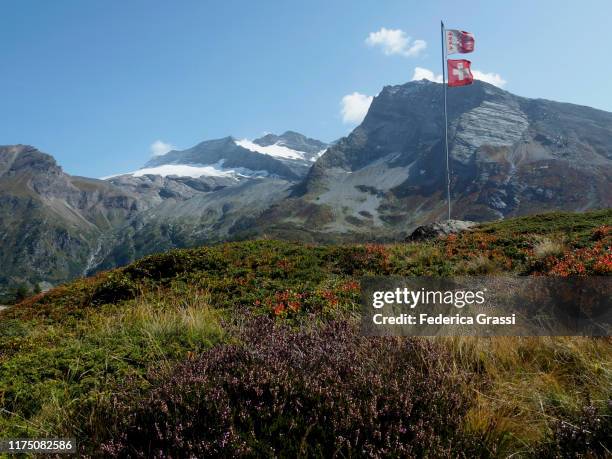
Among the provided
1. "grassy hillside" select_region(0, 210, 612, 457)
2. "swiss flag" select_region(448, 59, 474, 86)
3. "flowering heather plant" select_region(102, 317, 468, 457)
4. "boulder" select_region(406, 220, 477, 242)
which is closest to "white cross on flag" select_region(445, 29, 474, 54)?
"swiss flag" select_region(448, 59, 474, 86)

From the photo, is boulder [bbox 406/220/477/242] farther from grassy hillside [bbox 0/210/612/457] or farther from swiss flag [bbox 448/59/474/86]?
grassy hillside [bbox 0/210/612/457]

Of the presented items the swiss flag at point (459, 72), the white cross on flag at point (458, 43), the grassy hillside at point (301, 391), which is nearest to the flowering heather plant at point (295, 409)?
the grassy hillside at point (301, 391)

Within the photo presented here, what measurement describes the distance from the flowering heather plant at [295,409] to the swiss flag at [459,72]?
104ft

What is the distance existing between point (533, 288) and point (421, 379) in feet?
16.1

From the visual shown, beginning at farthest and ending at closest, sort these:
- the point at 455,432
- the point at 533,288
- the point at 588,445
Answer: the point at 533,288
the point at 455,432
the point at 588,445

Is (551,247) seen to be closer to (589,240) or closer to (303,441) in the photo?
(589,240)

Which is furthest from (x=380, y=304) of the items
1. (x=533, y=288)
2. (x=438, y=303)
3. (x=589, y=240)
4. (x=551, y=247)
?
(x=589, y=240)

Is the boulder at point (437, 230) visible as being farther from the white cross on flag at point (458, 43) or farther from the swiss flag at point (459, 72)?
the white cross on flag at point (458, 43)

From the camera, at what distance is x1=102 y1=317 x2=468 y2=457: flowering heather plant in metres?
3.11

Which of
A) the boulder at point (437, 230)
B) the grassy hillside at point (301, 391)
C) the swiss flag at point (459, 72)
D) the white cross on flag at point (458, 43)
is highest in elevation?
the white cross on flag at point (458, 43)

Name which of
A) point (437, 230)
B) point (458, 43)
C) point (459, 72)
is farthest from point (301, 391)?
point (458, 43)

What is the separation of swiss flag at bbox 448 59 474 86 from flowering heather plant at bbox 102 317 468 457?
3181cm

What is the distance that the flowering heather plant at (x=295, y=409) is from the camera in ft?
10.2

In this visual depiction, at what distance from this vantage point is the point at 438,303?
7391mm
